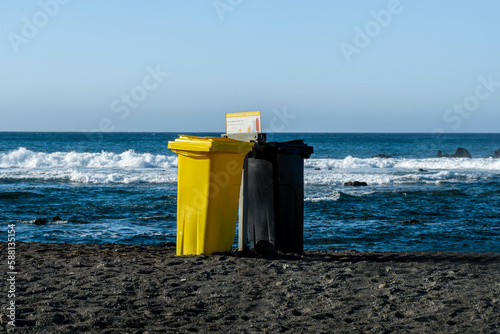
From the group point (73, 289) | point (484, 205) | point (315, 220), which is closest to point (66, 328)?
point (73, 289)

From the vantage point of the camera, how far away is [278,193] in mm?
6871

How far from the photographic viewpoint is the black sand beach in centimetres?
406

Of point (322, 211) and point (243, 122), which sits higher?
point (243, 122)

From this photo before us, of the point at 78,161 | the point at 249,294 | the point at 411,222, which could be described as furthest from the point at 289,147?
the point at 78,161

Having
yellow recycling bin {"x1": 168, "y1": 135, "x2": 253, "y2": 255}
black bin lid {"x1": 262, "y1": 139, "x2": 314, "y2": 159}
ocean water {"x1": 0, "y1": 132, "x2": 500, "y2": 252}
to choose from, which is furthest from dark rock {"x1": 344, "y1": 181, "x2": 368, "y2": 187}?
yellow recycling bin {"x1": 168, "y1": 135, "x2": 253, "y2": 255}

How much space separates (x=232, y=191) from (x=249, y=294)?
1.68 m

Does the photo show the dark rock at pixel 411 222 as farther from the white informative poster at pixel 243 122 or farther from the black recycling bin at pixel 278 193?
the white informative poster at pixel 243 122

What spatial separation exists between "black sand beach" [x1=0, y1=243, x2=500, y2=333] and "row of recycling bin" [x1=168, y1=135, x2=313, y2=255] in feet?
1.01

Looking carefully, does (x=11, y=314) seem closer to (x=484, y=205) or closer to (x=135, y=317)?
(x=135, y=317)

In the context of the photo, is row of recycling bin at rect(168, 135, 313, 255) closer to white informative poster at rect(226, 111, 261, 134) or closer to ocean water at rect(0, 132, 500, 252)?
white informative poster at rect(226, 111, 261, 134)

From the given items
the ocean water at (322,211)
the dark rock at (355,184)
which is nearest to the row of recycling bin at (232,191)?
the ocean water at (322,211)

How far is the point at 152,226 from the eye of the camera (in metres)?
10.4

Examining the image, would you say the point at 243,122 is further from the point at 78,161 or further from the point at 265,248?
the point at 78,161

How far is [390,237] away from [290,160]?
334cm
